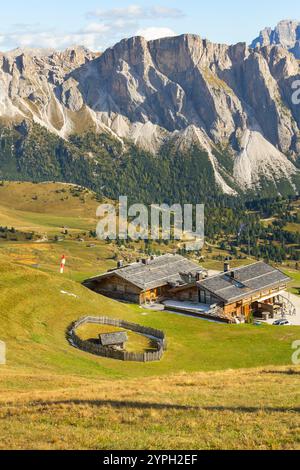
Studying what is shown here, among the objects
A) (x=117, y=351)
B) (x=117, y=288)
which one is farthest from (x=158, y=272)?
(x=117, y=351)

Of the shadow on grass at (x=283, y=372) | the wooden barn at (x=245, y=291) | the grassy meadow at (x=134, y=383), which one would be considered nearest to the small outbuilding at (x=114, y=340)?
the grassy meadow at (x=134, y=383)

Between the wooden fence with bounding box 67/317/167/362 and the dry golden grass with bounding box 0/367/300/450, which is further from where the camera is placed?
the wooden fence with bounding box 67/317/167/362

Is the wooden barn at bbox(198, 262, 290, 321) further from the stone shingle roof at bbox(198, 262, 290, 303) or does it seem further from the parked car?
the parked car

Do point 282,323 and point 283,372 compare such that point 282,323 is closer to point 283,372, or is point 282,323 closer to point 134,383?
point 283,372

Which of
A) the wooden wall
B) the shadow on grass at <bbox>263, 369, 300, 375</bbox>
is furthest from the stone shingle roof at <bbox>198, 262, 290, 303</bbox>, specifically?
the shadow on grass at <bbox>263, 369, 300, 375</bbox>

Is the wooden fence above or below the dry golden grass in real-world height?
below

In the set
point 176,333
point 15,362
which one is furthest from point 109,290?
point 15,362

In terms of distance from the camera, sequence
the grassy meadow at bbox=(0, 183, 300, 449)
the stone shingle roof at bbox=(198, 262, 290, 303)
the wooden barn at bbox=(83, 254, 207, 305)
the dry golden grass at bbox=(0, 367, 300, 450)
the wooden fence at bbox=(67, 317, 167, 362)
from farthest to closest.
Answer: the wooden barn at bbox=(83, 254, 207, 305) → the stone shingle roof at bbox=(198, 262, 290, 303) → the wooden fence at bbox=(67, 317, 167, 362) → the grassy meadow at bbox=(0, 183, 300, 449) → the dry golden grass at bbox=(0, 367, 300, 450)
